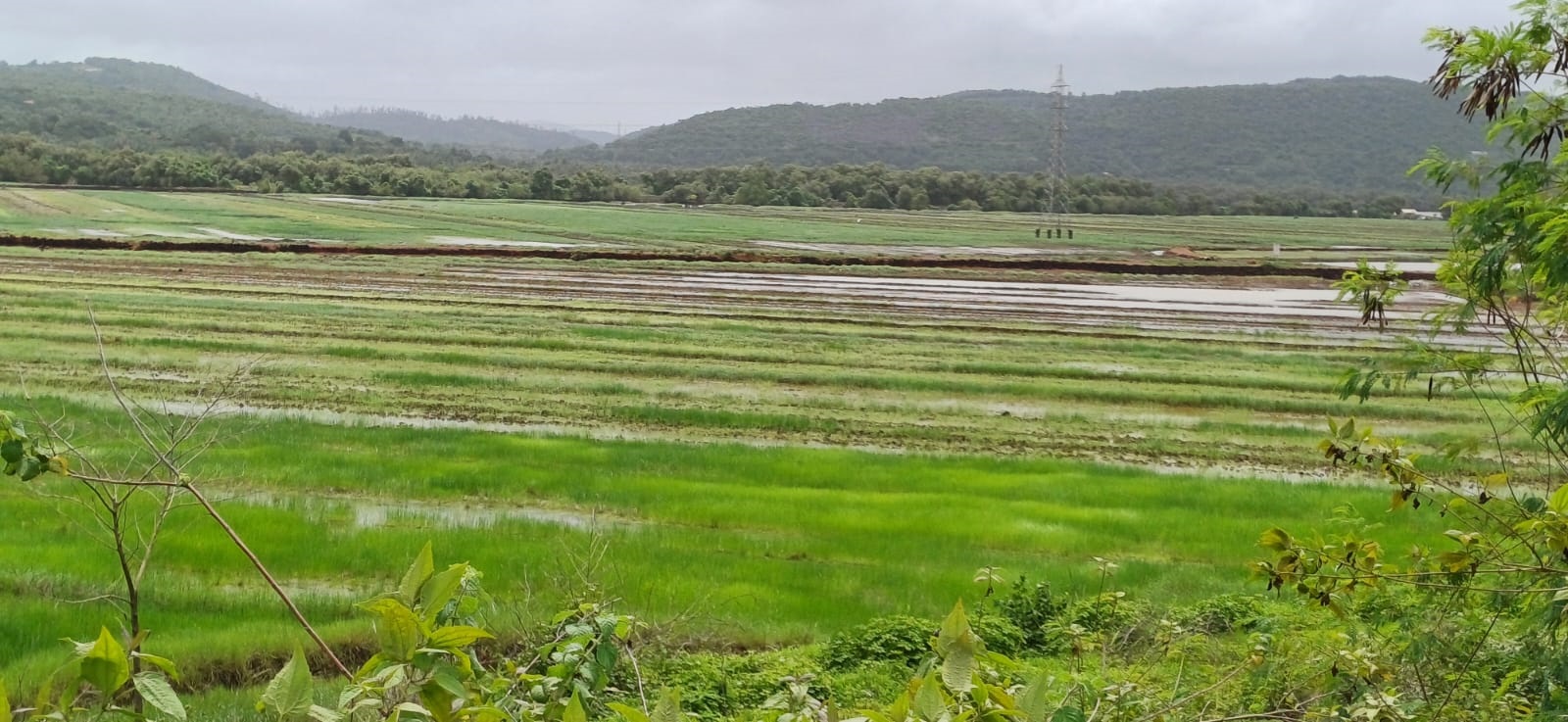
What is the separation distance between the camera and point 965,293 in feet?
117


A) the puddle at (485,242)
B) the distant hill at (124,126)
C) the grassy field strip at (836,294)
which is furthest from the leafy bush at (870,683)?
the distant hill at (124,126)

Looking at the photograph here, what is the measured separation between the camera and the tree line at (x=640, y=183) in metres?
85.1

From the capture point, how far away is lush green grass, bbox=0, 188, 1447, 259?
172 feet

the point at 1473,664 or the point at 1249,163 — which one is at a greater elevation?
the point at 1249,163

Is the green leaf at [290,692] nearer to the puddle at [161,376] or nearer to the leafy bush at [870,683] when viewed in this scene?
the leafy bush at [870,683]

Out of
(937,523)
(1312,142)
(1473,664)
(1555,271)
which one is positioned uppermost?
(1312,142)

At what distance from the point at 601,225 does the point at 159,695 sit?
64.1 meters

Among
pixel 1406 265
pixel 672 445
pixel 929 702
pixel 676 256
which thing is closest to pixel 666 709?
pixel 929 702

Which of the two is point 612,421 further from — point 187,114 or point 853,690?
point 187,114

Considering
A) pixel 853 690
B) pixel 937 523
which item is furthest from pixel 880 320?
pixel 853 690

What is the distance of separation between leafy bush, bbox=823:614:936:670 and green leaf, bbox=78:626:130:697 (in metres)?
5.30

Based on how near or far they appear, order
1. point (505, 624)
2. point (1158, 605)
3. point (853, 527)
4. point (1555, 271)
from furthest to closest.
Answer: point (853, 527), point (1158, 605), point (505, 624), point (1555, 271)

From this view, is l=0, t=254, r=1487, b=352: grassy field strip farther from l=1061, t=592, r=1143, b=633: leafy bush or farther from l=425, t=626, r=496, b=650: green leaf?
l=425, t=626, r=496, b=650: green leaf

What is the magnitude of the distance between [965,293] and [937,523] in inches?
1002
